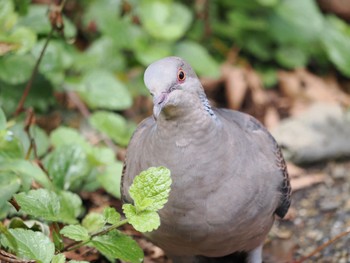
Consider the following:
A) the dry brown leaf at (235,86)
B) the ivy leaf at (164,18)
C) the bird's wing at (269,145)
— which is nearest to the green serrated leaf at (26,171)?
the bird's wing at (269,145)

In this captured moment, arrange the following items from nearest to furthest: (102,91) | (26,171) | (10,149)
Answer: (26,171) → (10,149) → (102,91)

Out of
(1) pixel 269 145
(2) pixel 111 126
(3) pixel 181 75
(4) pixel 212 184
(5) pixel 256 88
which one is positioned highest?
(3) pixel 181 75

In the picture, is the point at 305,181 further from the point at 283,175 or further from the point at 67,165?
the point at 67,165

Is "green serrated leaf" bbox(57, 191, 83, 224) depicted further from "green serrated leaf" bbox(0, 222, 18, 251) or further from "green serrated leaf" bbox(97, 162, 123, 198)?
"green serrated leaf" bbox(0, 222, 18, 251)

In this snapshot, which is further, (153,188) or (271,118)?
(271,118)

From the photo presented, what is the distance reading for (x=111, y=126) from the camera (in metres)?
4.75

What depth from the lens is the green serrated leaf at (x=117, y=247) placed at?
126 inches

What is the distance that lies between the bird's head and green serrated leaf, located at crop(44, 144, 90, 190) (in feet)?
3.53

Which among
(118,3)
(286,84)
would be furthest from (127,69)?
(286,84)

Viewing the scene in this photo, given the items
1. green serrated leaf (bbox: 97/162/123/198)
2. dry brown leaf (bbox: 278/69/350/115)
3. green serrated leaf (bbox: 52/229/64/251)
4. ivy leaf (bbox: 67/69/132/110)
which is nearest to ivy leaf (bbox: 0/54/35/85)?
ivy leaf (bbox: 67/69/132/110)

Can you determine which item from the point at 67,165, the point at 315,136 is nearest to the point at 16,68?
the point at 67,165

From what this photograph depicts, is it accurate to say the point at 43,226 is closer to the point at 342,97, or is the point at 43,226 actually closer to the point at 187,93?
the point at 187,93

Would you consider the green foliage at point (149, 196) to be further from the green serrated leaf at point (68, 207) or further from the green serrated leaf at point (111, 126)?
the green serrated leaf at point (111, 126)

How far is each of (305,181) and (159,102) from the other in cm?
241
